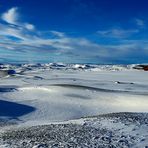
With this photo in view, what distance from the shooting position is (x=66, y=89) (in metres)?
25.5

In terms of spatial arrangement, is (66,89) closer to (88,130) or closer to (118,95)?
(118,95)

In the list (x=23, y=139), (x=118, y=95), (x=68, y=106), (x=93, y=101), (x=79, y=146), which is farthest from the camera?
(x=118, y=95)

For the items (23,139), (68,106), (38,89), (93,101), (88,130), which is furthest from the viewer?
(38,89)

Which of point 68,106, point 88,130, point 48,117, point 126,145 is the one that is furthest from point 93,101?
point 126,145

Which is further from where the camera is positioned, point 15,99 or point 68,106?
point 15,99

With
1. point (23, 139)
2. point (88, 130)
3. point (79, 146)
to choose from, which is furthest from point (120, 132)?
point (23, 139)

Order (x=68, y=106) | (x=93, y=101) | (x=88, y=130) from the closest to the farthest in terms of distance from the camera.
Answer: (x=88, y=130) < (x=68, y=106) < (x=93, y=101)

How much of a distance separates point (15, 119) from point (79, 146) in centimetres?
875

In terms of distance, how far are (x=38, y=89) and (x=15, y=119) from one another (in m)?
7.76

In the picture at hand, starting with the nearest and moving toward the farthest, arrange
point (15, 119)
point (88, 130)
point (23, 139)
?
1. point (23, 139)
2. point (88, 130)
3. point (15, 119)

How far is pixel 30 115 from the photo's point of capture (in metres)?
18.7

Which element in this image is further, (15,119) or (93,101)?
(93,101)

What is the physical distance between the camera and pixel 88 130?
37.9 feet

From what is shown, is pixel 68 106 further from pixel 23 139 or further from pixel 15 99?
pixel 23 139
